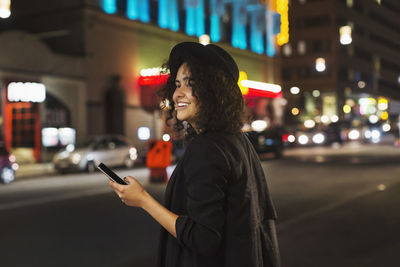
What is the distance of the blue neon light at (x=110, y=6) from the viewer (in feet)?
98.3

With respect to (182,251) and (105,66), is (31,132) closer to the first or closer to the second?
(105,66)

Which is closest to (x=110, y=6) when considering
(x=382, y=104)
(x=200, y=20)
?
(x=200, y=20)

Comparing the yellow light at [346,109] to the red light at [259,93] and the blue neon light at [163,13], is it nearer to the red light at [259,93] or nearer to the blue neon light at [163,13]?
the red light at [259,93]

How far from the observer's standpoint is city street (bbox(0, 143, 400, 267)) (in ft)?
20.3

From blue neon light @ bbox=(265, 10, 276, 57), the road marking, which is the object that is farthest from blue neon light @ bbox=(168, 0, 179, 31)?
the road marking

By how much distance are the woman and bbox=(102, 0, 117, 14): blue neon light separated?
29.0 meters

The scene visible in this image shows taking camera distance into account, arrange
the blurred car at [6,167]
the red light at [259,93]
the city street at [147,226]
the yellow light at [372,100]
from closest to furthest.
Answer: the city street at [147,226] < the blurred car at [6,167] < the red light at [259,93] < the yellow light at [372,100]

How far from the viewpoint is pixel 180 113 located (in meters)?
2.25

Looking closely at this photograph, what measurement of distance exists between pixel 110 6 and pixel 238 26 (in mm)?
15601

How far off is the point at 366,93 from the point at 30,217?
230 ft

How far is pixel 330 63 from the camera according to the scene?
66312 mm

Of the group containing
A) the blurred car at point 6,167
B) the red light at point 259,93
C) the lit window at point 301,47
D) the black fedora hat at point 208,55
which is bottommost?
the blurred car at point 6,167

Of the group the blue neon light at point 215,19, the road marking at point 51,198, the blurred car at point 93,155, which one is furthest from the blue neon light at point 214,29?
the road marking at point 51,198

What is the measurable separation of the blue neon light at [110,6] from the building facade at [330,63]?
3688 cm
